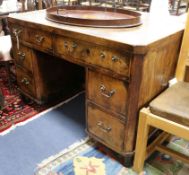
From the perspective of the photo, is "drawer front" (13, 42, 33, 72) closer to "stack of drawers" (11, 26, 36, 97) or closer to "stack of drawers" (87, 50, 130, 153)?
"stack of drawers" (11, 26, 36, 97)

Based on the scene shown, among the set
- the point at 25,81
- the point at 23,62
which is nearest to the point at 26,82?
the point at 25,81

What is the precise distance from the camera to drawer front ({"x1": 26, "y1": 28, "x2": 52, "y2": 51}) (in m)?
1.27

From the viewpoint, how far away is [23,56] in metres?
1.56

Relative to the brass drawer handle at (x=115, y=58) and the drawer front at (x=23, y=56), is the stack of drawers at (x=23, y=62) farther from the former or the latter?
the brass drawer handle at (x=115, y=58)

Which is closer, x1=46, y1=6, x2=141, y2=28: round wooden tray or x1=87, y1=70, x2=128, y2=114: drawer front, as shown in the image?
x1=87, y1=70, x2=128, y2=114: drawer front

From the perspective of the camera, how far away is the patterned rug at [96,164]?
47.1 inches

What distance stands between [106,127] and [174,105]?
1.22ft

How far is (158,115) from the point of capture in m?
1.00

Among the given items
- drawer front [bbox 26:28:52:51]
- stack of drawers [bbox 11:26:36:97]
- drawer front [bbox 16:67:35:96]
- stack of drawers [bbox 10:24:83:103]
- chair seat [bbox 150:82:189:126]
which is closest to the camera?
chair seat [bbox 150:82:189:126]

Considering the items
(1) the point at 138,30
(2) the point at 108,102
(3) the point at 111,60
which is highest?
(1) the point at 138,30

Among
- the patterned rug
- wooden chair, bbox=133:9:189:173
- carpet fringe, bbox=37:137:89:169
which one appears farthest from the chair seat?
carpet fringe, bbox=37:137:89:169

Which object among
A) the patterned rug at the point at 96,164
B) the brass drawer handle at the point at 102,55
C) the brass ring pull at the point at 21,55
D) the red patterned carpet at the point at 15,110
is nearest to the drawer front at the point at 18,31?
the brass ring pull at the point at 21,55

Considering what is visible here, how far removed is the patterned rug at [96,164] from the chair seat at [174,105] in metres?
0.40

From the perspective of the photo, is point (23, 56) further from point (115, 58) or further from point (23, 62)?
point (115, 58)
